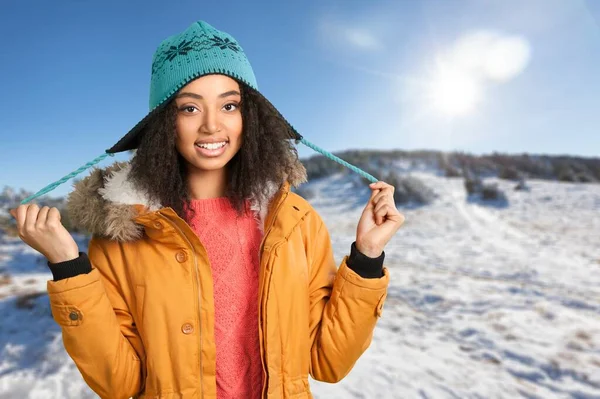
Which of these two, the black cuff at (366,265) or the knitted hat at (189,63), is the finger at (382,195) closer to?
the black cuff at (366,265)

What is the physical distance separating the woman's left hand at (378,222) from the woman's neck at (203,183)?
575 millimetres

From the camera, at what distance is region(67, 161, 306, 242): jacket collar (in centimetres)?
144

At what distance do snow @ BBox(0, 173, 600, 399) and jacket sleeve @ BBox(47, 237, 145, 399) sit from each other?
200 centimetres

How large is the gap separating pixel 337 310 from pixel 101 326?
794 millimetres

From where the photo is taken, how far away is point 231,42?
5.54 ft

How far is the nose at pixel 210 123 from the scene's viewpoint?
153cm

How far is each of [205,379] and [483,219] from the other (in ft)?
29.5

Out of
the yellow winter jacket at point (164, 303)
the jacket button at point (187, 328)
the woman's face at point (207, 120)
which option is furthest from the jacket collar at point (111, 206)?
the jacket button at point (187, 328)

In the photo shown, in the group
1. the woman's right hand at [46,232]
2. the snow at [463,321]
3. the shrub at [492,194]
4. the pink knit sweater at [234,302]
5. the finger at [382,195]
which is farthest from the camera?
the shrub at [492,194]

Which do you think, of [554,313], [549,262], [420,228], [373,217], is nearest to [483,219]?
[420,228]

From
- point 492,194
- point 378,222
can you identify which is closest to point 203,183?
point 378,222

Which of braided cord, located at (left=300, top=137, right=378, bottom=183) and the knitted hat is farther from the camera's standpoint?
braided cord, located at (left=300, top=137, right=378, bottom=183)

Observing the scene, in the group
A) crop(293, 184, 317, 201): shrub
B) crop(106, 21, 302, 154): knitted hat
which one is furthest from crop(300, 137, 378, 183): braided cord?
crop(293, 184, 317, 201): shrub

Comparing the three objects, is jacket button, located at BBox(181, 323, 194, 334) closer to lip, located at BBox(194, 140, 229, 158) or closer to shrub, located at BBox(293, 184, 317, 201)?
lip, located at BBox(194, 140, 229, 158)
